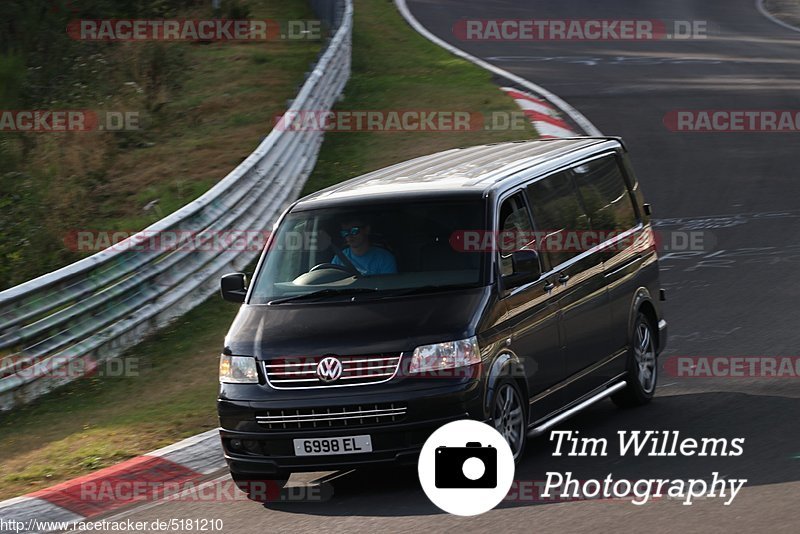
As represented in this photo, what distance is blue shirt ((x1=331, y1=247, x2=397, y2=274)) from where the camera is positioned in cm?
848

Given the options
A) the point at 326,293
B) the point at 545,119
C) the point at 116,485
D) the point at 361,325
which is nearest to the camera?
the point at 361,325

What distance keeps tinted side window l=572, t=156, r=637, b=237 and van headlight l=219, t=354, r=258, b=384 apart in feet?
9.18

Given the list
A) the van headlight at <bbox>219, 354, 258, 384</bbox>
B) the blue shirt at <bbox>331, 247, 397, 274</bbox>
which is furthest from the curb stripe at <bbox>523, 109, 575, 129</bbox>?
the van headlight at <bbox>219, 354, 258, 384</bbox>

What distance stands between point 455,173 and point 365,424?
212cm

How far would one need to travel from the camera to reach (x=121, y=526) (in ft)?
25.4

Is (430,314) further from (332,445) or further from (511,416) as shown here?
(332,445)

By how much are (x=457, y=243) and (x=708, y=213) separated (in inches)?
327

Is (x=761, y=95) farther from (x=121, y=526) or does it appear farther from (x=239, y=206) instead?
(x=121, y=526)

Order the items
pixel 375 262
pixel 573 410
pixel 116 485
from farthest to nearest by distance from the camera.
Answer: pixel 573 410
pixel 116 485
pixel 375 262

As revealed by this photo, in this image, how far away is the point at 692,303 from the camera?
1262 centimetres

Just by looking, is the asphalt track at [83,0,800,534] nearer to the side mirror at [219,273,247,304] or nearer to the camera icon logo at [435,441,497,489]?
the camera icon logo at [435,441,497,489]

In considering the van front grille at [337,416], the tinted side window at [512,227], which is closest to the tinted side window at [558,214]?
the tinted side window at [512,227]

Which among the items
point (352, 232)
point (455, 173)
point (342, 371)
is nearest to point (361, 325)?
point (342, 371)

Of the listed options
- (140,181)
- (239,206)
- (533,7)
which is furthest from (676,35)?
(239,206)
